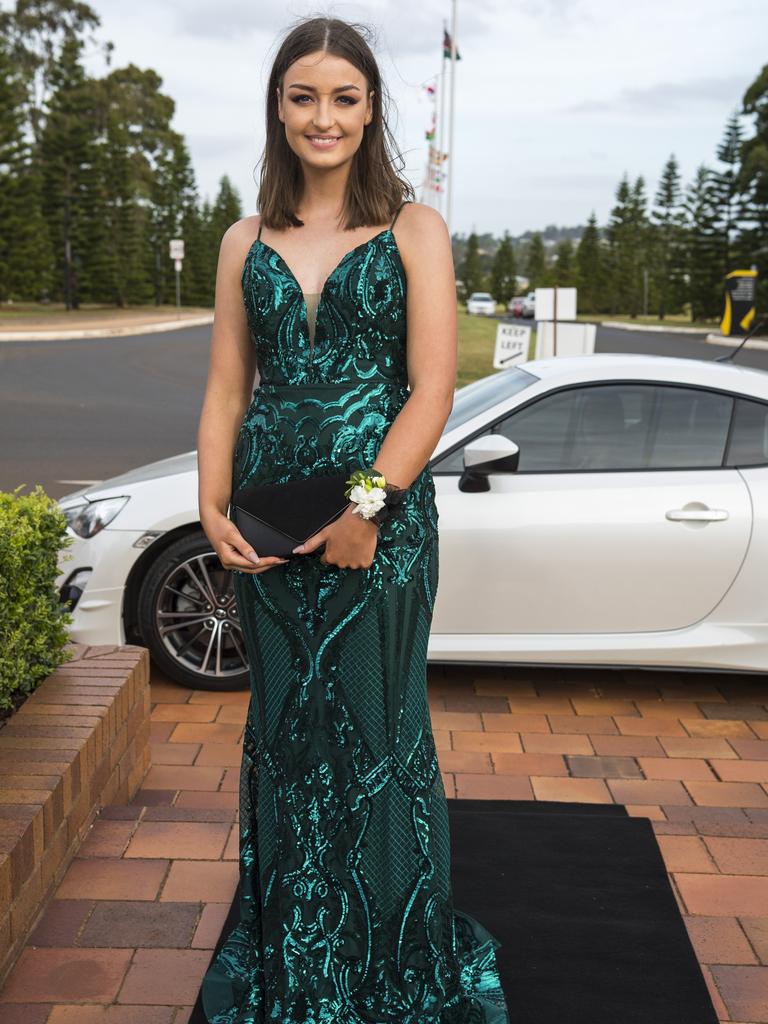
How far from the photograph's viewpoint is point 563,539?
471 centimetres

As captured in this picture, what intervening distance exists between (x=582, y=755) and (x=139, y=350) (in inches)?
999

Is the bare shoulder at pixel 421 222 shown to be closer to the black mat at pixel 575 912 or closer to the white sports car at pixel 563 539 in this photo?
the black mat at pixel 575 912

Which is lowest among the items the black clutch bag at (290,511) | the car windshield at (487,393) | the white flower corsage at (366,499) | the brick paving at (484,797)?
the brick paving at (484,797)

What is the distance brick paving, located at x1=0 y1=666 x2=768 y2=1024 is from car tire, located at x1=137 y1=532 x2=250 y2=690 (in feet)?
0.38

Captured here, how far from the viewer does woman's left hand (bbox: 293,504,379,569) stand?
2.25 m

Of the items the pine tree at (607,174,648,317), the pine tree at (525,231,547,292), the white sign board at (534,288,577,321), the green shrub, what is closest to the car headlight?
the green shrub

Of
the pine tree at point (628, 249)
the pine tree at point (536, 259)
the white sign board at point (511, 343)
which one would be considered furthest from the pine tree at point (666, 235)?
the white sign board at point (511, 343)

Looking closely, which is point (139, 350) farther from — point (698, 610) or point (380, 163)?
point (380, 163)

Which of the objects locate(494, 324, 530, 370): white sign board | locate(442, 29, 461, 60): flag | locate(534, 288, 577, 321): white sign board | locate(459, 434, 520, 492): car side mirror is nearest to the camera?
locate(459, 434, 520, 492): car side mirror

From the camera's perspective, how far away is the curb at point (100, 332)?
1236 inches

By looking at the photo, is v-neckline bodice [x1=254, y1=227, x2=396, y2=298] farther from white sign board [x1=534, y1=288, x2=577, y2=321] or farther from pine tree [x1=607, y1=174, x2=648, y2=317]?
pine tree [x1=607, y1=174, x2=648, y2=317]

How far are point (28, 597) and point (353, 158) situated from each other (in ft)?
5.67

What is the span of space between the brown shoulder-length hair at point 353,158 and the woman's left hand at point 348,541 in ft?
1.98

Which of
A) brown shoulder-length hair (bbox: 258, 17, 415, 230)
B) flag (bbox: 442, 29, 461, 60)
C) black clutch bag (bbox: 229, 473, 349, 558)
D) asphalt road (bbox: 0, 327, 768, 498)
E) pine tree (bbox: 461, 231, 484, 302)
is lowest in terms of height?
pine tree (bbox: 461, 231, 484, 302)
